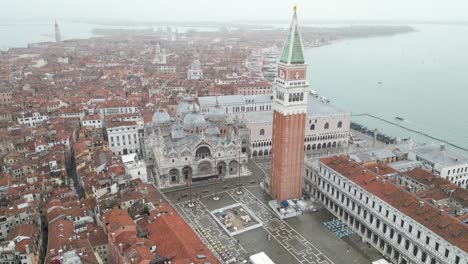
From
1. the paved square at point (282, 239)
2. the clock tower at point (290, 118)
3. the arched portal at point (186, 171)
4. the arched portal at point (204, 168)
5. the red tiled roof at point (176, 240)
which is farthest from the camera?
the arched portal at point (204, 168)

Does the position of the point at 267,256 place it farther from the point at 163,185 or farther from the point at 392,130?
the point at 392,130

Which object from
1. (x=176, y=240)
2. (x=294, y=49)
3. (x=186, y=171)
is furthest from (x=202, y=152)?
(x=176, y=240)

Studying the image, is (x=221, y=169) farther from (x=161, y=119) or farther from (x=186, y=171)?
(x=161, y=119)

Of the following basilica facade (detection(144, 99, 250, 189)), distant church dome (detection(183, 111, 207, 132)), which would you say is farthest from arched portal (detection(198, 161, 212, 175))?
distant church dome (detection(183, 111, 207, 132))

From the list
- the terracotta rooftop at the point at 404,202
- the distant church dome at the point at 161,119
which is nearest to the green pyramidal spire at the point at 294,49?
the terracotta rooftop at the point at 404,202

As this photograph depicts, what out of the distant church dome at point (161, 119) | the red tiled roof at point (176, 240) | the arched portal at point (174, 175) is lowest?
the arched portal at point (174, 175)

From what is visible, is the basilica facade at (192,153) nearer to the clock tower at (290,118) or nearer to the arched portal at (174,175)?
the arched portal at (174,175)
